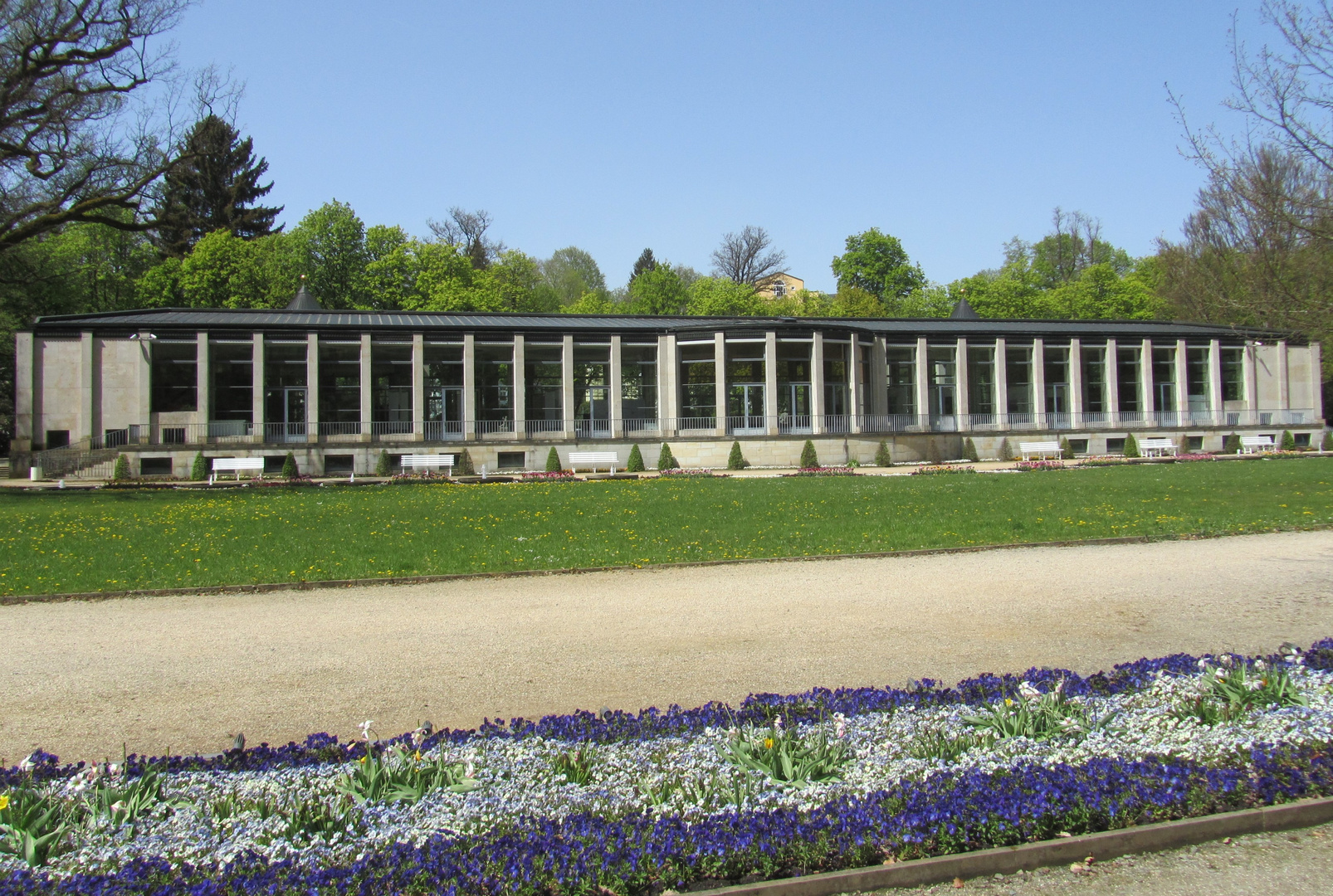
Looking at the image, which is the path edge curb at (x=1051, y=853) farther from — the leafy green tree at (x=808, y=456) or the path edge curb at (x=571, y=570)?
the leafy green tree at (x=808, y=456)

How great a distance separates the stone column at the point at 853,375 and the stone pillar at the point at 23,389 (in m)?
35.2

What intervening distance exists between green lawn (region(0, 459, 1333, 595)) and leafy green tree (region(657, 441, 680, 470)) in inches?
411

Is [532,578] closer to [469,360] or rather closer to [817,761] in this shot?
[817,761]

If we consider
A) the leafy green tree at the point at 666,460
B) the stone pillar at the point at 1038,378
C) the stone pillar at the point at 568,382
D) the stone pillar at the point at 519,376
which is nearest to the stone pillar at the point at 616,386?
the stone pillar at the point at 568,382

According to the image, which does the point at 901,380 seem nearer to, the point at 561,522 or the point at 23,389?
the point at 561,522

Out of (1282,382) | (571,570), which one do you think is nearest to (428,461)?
(571,570)

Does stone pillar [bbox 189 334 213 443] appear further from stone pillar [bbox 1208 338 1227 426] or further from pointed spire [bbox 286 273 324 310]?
stone pillar [bbox 1208 338 1227 426]

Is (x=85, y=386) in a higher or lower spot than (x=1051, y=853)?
higher

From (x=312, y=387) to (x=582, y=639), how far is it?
3307 cm

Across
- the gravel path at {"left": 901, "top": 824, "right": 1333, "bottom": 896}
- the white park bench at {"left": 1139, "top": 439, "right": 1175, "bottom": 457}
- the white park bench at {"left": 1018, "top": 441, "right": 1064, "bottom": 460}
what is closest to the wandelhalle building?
the white park bench at {"left": 1139, "top": 439, "right": 1175, "bottom": 457}

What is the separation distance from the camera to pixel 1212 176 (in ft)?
33.6

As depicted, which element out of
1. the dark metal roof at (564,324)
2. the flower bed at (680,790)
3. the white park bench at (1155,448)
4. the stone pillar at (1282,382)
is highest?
the dark metal roof at (564,324)

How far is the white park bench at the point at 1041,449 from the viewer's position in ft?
128

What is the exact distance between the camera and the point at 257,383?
123ft
